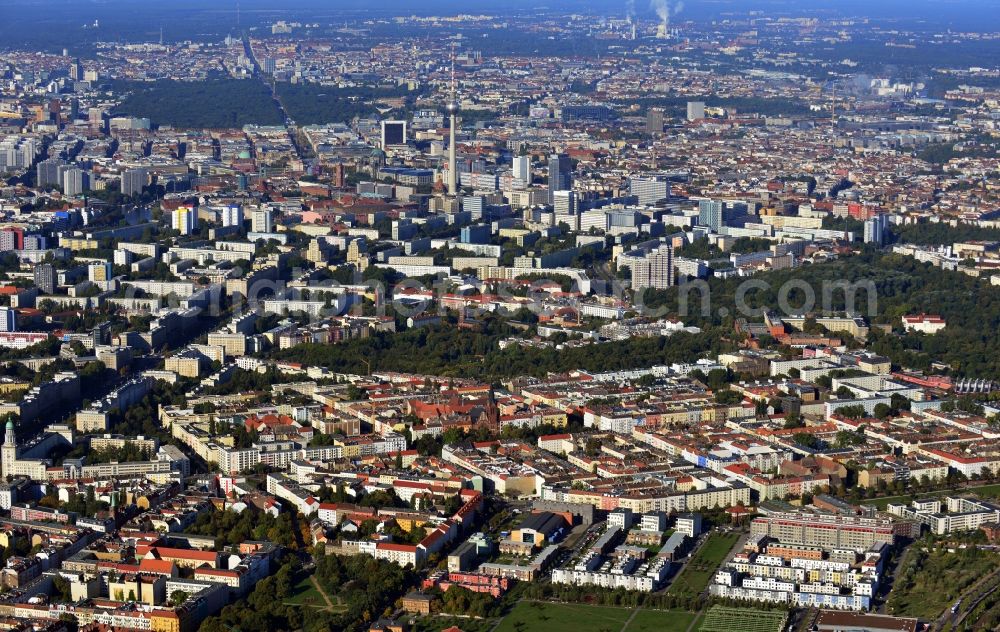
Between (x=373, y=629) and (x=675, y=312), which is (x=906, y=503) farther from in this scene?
(x=675, y=312)

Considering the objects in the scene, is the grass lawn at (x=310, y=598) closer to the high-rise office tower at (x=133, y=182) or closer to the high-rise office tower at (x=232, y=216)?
the high-rise office tower at (x=232, y=216)

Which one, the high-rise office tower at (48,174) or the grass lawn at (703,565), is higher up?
the high-rise office tower at (48,174)

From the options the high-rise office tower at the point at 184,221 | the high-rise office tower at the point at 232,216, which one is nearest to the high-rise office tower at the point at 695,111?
the high-rise office tower at the point at 232,216

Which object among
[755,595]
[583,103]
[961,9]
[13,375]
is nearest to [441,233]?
[13,375]

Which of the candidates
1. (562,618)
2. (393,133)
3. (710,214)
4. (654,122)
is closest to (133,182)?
(393,133)

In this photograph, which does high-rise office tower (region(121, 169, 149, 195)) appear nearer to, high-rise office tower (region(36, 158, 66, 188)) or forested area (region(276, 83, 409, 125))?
high-rise office tower (region(36, 158, 66, 188))
